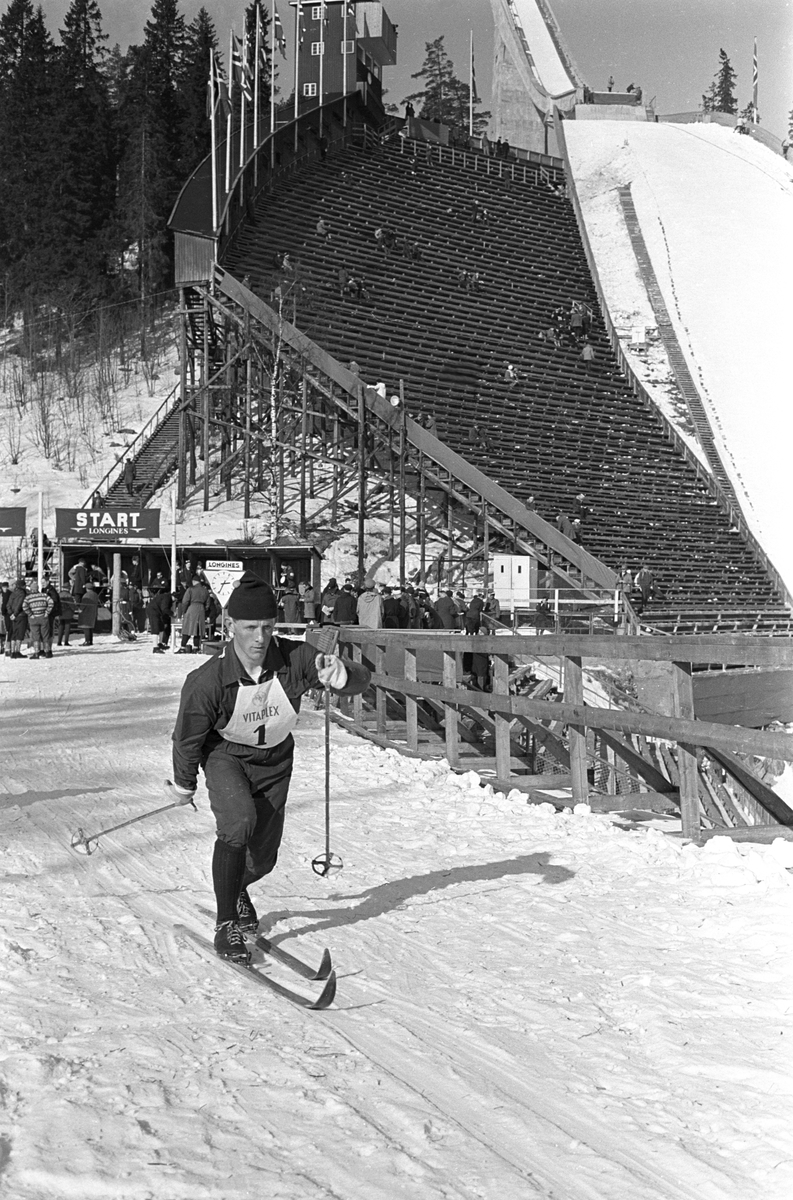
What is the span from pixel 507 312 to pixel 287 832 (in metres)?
45.8

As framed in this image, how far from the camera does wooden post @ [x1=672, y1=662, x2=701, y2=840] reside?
8250 millimetres

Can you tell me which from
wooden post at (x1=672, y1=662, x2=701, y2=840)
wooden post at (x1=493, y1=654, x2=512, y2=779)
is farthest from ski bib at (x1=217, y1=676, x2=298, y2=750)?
wooden post at (x1=493, y1=654, x2=512, y2=779)

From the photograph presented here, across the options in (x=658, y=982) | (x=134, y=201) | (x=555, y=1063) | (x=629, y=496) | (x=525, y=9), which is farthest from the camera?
(x=525, y=9)

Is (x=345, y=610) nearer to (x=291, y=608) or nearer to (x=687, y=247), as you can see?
(x=291, y=608)

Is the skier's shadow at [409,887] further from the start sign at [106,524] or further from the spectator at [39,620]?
the start sign at [106,524]

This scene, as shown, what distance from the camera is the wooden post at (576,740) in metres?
9.63

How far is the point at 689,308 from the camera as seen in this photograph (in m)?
60.6

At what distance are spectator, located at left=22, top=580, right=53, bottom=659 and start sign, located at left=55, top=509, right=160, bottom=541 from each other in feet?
25.2

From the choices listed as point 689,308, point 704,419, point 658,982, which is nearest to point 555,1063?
point 658,982

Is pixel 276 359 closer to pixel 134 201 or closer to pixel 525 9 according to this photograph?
pixel 134 201

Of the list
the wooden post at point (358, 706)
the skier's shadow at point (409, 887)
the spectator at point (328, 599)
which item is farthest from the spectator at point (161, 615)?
the skier's shadow at point (409, 887)

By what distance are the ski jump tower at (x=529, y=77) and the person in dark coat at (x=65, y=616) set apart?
197 ft

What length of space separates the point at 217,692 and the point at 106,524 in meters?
29.2

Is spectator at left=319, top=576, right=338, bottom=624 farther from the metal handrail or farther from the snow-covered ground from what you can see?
the snow-covered ground
